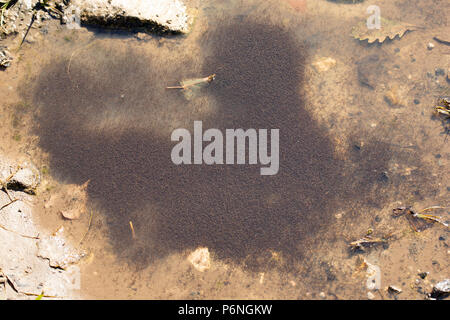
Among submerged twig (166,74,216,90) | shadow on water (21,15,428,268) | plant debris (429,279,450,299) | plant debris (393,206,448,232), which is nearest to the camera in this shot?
plant debris (429,279,450,299)

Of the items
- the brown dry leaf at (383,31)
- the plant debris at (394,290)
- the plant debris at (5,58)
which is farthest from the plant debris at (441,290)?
the plant debris at (5,58)

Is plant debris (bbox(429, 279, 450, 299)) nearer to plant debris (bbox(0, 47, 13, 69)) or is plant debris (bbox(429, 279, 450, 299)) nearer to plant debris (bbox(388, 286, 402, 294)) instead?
plant debris (bbox(388, 286, 402, 294))

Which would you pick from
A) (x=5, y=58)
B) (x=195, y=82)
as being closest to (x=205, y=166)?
(x=195, y=82)

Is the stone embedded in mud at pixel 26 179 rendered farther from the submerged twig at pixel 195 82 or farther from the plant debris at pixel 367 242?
the plant debris at pixel 367 242

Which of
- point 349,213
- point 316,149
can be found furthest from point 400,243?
point 316,149

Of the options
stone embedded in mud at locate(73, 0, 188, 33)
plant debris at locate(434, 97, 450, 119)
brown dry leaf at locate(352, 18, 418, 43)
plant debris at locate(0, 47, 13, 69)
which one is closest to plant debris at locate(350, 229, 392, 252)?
plant debris at locate(434, 97, 450, 119)
